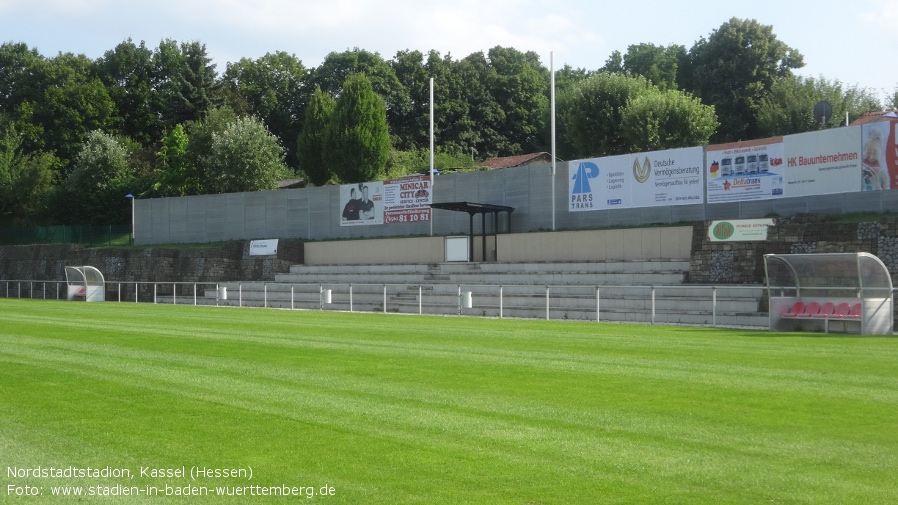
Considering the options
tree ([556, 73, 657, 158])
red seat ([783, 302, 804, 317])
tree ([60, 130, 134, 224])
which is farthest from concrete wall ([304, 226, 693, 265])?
tree ([556, 73, 657, 158])

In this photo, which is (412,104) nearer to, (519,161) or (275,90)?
(275,90)

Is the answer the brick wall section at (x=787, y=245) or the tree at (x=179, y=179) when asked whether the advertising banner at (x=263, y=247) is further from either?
the brick wall section at (x=787, y=245)

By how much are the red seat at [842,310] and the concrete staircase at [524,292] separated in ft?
12.8

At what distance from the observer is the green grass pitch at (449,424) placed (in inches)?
247

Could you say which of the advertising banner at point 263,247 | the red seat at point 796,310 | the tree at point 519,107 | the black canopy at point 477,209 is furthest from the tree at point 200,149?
the red seat at point 796,310

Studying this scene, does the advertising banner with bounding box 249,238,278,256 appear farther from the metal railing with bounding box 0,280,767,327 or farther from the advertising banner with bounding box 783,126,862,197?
the advertising banner with bounding box 783,126,862,197

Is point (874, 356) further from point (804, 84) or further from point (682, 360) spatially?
point (804, 84)

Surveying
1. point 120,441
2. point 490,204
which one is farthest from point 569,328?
point 490,204

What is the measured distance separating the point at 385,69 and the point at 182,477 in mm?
79978

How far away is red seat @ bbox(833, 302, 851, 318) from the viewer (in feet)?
66.2

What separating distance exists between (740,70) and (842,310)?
55872 millimetres

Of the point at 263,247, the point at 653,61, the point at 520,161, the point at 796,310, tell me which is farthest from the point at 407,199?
the point at 653,61

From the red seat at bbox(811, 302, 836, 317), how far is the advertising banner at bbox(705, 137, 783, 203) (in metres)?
11.3

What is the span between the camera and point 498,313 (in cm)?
3017
